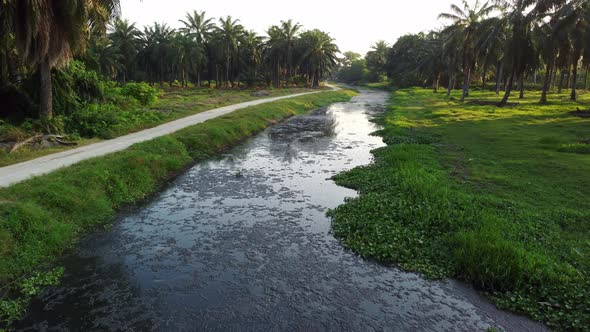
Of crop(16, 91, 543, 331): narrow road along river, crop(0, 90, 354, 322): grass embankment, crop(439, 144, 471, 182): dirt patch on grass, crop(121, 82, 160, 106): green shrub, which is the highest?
crop(121, 82, 160, 106): green shrub

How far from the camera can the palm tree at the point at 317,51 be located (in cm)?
8138

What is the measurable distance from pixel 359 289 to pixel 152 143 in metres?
15.2

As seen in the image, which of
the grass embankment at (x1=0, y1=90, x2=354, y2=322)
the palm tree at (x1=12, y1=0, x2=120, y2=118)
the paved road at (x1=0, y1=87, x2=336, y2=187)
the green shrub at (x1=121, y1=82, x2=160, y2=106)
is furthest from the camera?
the green shrub at (x1=121, y1=82, x2=160, y2=106)

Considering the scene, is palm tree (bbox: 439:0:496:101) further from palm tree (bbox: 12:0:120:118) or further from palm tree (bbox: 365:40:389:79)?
palm tree (bbox: 365:40:389:79)

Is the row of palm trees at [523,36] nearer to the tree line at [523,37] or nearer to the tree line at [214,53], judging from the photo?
the tree line at [523,37]

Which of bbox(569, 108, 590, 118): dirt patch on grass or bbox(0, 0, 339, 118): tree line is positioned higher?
bbox(0, 0, 339, 118): tree line

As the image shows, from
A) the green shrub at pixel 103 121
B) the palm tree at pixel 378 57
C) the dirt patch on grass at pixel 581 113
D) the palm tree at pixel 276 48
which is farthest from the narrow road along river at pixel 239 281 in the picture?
the palm tree at pixel 378 57

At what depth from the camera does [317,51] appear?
8206cm

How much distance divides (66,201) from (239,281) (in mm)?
7014

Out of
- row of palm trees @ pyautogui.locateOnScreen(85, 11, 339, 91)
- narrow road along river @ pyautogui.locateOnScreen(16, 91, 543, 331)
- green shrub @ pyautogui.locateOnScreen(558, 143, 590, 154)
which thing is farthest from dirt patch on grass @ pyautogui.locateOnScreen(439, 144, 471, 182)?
row of palm trees @ pyautogui.locateOnScreen(85, 11, 339, 91)

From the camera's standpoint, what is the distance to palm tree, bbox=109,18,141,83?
237 ft

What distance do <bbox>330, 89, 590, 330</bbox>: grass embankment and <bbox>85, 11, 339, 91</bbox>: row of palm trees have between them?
59.2 metres

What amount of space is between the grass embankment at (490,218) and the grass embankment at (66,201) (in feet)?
26.4

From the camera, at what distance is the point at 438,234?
11273 mm
